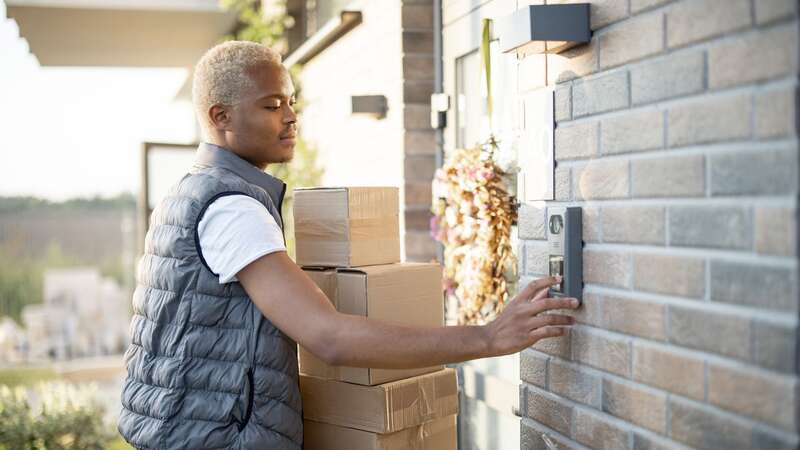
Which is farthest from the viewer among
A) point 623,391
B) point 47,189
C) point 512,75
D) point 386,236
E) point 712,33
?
point 47,189

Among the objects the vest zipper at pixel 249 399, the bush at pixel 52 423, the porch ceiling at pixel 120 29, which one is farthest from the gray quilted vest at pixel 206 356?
the porch ceiling at pixel 120 29

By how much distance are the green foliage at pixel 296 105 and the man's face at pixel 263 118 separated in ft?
6.92

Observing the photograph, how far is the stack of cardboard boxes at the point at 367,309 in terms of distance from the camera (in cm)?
196

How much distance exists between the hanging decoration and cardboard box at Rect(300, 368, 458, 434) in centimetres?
45

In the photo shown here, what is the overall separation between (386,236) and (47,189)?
8.43 meters

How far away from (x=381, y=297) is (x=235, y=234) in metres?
0.41

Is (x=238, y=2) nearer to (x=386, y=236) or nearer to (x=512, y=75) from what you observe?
(x=512, y=75)

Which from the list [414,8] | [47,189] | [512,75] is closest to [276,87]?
[512,75]

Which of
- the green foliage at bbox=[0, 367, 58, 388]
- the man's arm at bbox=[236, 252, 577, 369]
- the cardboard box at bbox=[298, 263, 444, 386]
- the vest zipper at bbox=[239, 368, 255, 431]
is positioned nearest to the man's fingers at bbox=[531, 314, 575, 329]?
the man's arm at bbox=[236, 252, 577, 369]

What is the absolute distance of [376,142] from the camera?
11.9ft

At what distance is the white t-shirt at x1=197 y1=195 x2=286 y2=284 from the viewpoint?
1720 millimetres

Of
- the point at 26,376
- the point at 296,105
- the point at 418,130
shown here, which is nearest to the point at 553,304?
the point at 418,130

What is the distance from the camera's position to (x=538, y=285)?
1.70m

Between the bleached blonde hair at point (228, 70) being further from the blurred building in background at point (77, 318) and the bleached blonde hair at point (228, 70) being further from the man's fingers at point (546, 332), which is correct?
the blurred building in background at point (77, 318)
